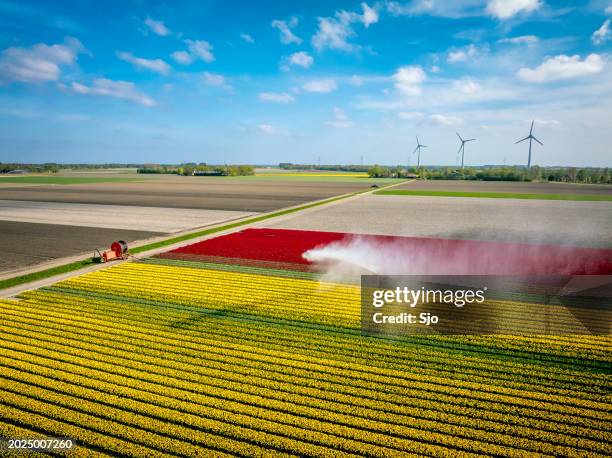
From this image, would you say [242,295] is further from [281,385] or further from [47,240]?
[47,240]

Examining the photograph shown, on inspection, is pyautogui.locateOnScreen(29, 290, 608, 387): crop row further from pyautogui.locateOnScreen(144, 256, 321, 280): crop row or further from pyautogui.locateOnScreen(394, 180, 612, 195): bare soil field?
pyautogui.locateOnScreen(394, 180, 612, 195): bare soil field

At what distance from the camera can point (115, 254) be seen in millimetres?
21422

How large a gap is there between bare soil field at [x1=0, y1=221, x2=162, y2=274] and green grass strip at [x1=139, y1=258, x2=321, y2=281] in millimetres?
6202

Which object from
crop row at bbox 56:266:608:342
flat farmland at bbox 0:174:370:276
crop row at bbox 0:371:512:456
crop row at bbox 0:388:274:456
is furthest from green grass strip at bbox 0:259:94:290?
crop row at bbox 0:371:512:456

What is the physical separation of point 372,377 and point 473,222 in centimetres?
3183

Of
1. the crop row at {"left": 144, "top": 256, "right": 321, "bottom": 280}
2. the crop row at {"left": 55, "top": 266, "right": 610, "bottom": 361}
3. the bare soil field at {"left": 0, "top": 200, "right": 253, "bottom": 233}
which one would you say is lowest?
the crop row at {"left": 55, "top": 266, "right": 610, "bottom": 361}

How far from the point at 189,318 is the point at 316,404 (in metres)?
6.65

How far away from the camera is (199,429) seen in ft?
26.4

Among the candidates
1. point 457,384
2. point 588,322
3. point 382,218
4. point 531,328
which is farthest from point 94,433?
point 382,218

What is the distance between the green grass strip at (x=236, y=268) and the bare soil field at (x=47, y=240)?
6202 millimetres

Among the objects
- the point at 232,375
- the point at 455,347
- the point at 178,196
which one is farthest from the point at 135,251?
the point at 178,196

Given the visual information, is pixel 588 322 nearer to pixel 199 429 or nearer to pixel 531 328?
pixel 531 328

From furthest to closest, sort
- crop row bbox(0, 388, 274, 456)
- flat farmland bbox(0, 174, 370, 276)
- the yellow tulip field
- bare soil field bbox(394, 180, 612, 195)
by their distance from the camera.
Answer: bare soil field bbox(394, 180, 612, 195) < flat farmland bbox(0, 174, 370, 276) < the yellow tulip field < crop row bbox(0, 388, 274, 456)

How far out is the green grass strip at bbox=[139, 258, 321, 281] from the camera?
19.2 meters
